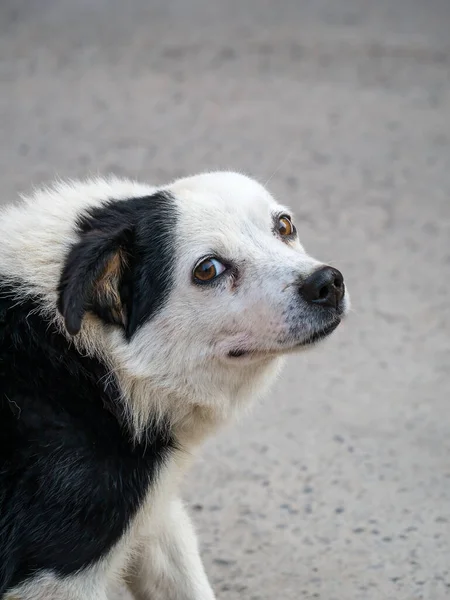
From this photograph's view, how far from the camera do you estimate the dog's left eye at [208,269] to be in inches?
111

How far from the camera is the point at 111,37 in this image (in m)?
8.52

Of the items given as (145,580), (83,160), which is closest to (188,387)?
(145,580)

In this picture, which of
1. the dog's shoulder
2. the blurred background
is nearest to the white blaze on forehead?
the dog's shoulder

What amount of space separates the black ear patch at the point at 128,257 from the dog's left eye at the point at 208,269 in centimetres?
8

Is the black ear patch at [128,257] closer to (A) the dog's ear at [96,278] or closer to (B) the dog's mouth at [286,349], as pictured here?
(A) the dog's ear at [96,278]

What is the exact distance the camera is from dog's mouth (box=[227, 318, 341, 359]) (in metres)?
2.81

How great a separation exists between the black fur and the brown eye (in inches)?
14.6

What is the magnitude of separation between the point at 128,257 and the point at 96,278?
0.68ft

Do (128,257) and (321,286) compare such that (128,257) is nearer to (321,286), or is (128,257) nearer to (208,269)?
(208,269)

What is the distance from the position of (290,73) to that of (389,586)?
204 inches

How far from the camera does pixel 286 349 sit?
2816 millimetres

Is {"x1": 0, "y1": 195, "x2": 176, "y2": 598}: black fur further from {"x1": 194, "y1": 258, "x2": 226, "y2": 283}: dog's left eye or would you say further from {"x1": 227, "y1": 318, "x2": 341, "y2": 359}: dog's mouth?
{"x1": 227, "y1": 318, "x2": 341, "y2": 359}: dog's mouth

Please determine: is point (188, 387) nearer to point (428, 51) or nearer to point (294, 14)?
point (428, 51)

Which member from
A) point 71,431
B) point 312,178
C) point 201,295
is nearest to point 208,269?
point 201,295
